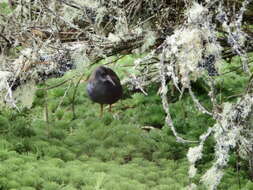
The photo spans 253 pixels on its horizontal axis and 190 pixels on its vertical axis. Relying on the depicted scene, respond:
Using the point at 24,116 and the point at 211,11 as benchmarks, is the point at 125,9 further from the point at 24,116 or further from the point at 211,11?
the point at 24,116

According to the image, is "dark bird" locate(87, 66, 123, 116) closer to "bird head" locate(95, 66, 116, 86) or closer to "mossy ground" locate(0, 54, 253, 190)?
"bird head" locate(95, 66, 116, 86)

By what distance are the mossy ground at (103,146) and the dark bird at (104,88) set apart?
7.4 inches

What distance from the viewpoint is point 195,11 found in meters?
3.19

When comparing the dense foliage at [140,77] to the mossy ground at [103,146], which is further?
the mossy ground at [103,146]

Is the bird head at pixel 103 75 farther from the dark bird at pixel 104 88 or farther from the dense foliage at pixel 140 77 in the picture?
the dense foliage at pixel 140 77

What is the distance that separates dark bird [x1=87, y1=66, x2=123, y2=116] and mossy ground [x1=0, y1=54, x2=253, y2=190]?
188 mm

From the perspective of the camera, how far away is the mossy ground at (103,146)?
4016mm

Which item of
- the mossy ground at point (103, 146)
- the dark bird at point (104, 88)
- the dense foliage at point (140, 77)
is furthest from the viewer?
the dark bird at point (104, 88)

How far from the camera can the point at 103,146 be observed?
16.2 ft

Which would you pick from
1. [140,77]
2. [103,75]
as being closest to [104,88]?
[103,75]

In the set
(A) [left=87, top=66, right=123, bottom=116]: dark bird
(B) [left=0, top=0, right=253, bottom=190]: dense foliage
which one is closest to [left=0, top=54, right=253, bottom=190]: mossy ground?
(B) [left=0, top=0, right=253, bottom=190]: dense foliage

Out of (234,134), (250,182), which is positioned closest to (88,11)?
(234,134)

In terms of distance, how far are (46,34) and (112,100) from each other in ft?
4.32

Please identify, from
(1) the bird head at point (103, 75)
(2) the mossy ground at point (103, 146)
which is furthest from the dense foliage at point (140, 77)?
(1) the bird head at point (103, 75)
